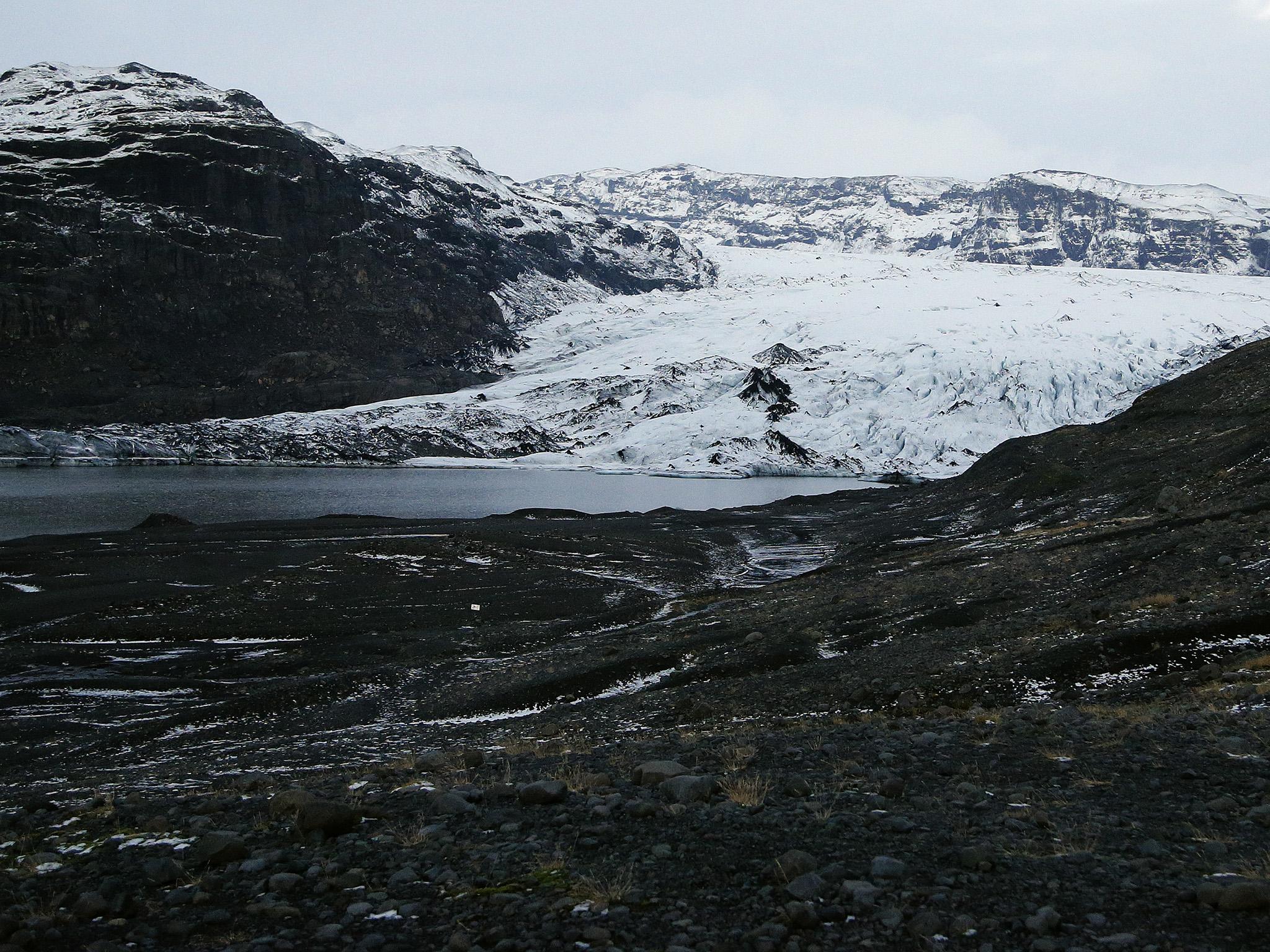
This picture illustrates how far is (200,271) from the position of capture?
155500mm

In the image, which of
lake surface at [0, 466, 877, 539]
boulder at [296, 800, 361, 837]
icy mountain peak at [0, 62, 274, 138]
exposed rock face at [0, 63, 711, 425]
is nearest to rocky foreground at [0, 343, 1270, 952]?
boulder at [296, 800, 361, 837]

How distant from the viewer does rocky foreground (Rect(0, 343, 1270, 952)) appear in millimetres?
6039

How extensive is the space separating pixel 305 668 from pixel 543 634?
6.62m

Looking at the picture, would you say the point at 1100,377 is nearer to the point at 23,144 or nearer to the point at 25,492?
the point at 25,492

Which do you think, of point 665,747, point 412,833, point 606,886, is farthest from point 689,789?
point 665,747

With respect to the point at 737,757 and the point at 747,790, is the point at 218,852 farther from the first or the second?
the point at 737,757

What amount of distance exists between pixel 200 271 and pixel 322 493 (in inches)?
3658

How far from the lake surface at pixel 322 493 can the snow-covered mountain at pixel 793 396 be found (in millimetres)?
7515

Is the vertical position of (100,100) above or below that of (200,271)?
above

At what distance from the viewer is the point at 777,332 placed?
15888cm

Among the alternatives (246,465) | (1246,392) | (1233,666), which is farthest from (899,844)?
(246,465)

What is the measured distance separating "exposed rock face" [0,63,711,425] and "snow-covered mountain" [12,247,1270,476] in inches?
630

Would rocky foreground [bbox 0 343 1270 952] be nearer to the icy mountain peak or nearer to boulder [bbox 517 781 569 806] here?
boulder [bbox 517 781 569 806]

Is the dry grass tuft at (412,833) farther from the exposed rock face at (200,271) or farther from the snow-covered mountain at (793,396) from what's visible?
the exposed rock face at (200,271)
